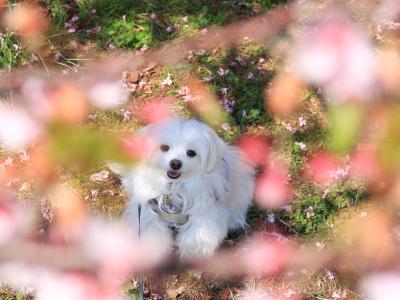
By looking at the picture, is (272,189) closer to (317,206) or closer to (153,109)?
(317,206)

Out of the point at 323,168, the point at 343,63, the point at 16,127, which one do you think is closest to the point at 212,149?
the point at 16,127

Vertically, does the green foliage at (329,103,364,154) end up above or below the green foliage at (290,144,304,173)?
below

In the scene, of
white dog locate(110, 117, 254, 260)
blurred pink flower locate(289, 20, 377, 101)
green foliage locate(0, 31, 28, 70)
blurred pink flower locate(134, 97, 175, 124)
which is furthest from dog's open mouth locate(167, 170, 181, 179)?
green foliage locate(0, 31, 28, 70)

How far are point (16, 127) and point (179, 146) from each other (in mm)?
770

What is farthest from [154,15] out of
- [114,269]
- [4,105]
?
[114,269]

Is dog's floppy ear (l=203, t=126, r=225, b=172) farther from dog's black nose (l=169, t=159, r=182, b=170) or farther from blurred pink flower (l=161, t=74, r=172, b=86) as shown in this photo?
blurred pink flower (l=161, t=74, r=172, b=86)

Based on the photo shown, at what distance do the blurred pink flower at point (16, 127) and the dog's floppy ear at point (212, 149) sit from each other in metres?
0.84

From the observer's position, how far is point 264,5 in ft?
14.7

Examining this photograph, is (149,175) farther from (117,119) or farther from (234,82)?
(234,82)

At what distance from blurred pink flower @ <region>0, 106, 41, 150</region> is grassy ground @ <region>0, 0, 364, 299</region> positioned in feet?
1.45

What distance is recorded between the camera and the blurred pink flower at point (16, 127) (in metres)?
1.45

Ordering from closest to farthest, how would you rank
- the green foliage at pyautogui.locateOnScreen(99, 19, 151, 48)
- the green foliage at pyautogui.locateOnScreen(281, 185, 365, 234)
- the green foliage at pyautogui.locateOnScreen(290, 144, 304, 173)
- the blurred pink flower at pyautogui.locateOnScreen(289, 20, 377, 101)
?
1. the blurred pink flower at pyautogui.locateOnScreen(289, 20, 377, 101)
2. the green foliage at pyautogui.locateOnScreen(281, 185, 365, 234)
3. the green foliage at pyautogui.locateOnScreen(290, 144, 304, 173)
4. the green foliage at pyautogui.locateOnScreen(99, 19, 151, 48)

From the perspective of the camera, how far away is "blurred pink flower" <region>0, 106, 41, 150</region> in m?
1.45

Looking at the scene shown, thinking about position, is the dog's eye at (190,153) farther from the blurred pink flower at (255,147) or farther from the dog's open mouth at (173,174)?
the blurred pink flower at (255,147)
